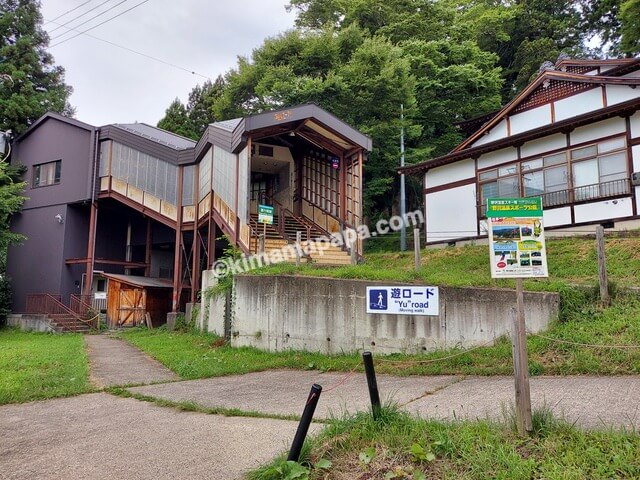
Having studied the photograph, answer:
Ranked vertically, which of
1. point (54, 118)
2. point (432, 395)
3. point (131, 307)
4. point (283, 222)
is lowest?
point (432, 395)

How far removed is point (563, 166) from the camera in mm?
15289

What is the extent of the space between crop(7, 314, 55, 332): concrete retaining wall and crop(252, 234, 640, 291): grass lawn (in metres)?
13.3

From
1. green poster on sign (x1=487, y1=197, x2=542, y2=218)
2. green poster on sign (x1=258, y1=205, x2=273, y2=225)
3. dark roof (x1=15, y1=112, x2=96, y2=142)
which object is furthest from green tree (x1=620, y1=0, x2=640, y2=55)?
dark roof (x1=15, y1=112, x2=96, y2=142)

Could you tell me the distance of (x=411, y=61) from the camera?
2358 cm

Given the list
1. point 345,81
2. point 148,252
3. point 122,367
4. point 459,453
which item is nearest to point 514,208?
point 459,453

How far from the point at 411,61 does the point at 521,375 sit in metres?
22.3

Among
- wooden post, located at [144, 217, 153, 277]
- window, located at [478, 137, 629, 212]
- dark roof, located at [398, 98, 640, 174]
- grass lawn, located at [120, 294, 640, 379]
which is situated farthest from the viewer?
wooden post, located at [144, 217, 153, 277]

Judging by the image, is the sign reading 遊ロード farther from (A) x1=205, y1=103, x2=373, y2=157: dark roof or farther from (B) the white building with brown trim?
(B) the white building with brown trim

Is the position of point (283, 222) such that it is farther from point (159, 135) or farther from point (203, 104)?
point (203, 104)

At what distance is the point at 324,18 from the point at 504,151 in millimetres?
16591

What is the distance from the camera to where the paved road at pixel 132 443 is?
416 cm

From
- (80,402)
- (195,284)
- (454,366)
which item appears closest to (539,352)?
(454,366)

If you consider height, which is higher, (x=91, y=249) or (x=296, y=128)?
(x=296, y=128)

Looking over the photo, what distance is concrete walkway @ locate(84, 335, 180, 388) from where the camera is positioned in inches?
331
